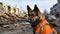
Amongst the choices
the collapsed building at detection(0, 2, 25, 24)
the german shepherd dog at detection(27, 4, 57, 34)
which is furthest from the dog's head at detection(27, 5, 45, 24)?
the collapsed building at detection(0, 2, 25, 24)

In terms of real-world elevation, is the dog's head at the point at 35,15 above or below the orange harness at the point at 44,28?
above

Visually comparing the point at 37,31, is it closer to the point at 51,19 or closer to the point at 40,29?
the point at 40,29

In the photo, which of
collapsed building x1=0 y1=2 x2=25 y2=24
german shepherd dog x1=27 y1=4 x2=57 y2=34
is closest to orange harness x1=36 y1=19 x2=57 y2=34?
german shepherd dog x1=27 y1=4 x2=57 y2=34

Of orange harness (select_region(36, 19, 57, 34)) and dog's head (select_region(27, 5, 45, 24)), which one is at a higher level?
dog's head (select_region(27, 5, 45, 24))

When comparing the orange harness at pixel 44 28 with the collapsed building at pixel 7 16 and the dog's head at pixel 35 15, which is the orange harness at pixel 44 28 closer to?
the dog's head at pixel 35 15

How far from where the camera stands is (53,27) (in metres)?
2.85

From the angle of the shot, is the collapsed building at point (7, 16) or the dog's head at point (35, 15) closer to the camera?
the dog's head at point (35, 15)

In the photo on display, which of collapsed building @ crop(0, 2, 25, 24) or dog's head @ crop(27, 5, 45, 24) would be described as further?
collapsed building @ crop(0, 2, 25, 24)

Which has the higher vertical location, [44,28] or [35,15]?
[35,15]

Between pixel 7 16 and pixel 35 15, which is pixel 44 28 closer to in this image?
pixel 35 15

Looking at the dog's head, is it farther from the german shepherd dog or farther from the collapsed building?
the collapsed building

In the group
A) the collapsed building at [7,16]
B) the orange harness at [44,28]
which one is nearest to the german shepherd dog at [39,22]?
the orange harness at [44,28]

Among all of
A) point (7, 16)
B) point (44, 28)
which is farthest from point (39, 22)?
point (7, 16)

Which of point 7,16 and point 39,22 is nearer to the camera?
point 39,22
